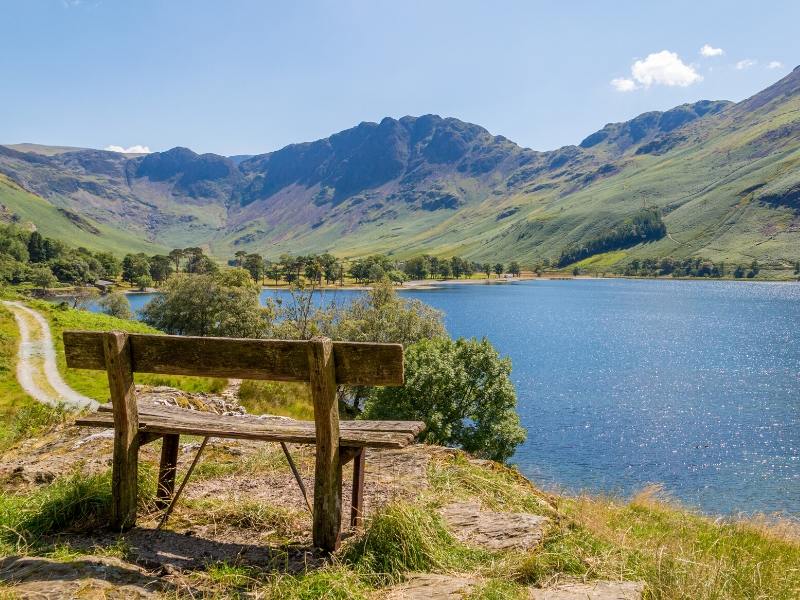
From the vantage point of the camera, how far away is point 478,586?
19.1 ft

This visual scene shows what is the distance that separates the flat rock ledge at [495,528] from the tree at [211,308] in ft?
224

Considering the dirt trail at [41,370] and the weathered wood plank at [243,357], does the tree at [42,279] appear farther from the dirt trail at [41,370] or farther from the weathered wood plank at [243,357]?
the weathered wood plank at [243,357]

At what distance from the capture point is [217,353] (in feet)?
24.1

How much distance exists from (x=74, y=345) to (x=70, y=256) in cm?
20089

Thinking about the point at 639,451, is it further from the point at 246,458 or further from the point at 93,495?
the point at 93,495

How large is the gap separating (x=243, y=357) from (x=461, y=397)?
25885mm

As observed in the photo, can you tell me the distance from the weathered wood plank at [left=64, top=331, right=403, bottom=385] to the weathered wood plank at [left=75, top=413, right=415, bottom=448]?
2.76ft

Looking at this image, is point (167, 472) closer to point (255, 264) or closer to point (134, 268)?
point (134, 268)

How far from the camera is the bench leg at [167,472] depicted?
8742 mm

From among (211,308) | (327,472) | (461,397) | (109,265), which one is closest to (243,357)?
(327,472)

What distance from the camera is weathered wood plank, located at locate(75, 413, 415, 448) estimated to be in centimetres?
716

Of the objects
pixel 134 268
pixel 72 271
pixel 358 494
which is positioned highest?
pixel 134 268

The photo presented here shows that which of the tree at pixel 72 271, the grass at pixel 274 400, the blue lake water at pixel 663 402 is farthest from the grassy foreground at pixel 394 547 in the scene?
the tree at pixel 72 271

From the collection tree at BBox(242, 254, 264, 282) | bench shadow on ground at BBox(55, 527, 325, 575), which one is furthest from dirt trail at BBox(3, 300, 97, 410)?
tree at BBox(242, 254, 264, 282)
